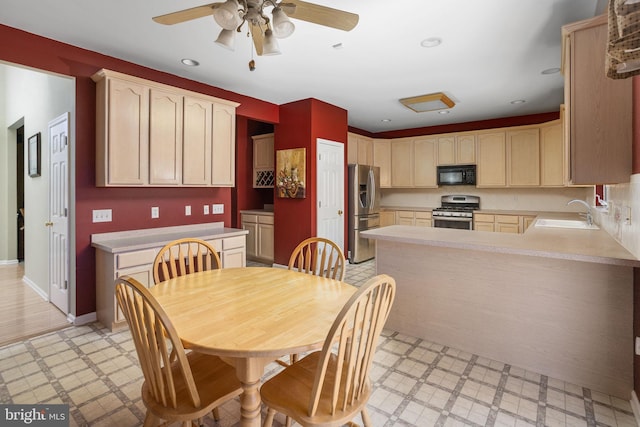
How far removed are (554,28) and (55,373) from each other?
449cm

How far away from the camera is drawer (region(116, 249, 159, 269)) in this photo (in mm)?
2846

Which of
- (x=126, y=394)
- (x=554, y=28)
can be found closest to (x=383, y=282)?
(x=126, y=394)

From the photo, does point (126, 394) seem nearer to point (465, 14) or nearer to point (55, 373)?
point (55, 373)

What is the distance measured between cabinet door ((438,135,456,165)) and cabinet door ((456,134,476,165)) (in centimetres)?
7

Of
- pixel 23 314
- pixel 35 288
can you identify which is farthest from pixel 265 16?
pixel 35 288

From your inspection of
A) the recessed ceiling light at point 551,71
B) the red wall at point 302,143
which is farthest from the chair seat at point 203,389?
the recessed ceiling light at point 551,71

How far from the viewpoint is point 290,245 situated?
496 cm

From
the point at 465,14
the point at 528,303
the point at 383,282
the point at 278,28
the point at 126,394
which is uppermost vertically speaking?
the point at 465,14

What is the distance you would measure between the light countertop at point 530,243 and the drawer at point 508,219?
270 centimetres

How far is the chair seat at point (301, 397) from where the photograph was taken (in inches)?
47.7

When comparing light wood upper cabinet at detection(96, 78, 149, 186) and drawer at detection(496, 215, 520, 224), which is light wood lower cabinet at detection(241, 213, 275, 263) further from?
drawer at detection(496, 215, 520, 224)

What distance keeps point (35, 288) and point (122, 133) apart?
2.57m

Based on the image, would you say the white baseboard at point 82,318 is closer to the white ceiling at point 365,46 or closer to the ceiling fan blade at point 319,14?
the white ceiling at point 365,46

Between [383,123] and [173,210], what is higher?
[383,123]
